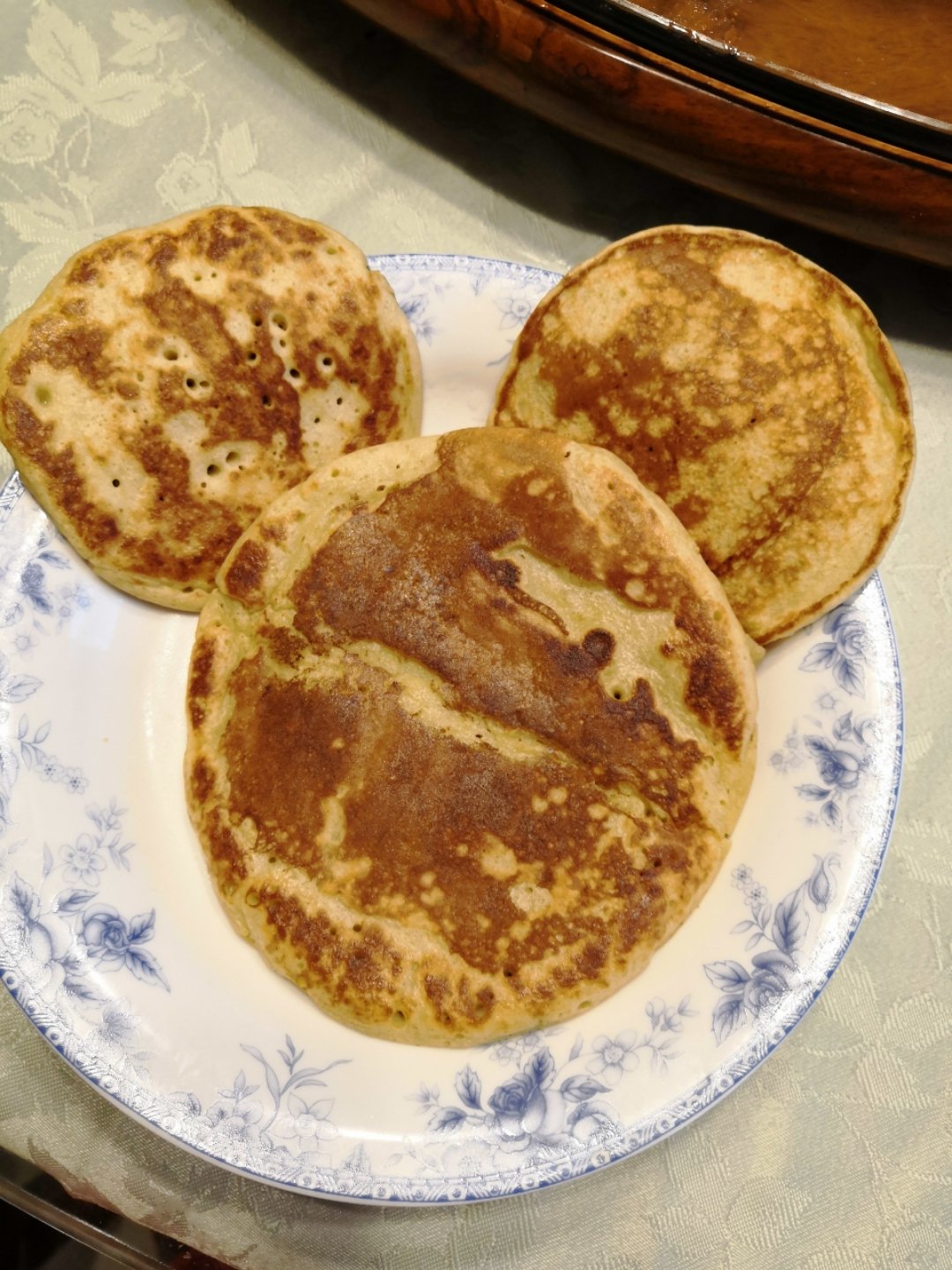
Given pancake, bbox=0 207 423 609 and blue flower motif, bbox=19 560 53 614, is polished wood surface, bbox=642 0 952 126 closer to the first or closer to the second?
pancake, bbox=0 207 423 609

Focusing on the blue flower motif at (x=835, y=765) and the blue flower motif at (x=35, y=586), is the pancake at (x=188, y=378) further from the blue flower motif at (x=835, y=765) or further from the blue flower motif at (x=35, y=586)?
the blue flower motif at (x=835, y=765)

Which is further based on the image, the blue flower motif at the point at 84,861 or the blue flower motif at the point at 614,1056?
the blue flower motif at the point at 84,861

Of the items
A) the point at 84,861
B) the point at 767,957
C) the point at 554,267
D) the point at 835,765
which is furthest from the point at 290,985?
the point at 554,267

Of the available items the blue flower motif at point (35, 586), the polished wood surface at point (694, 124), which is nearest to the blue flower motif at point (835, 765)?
the polished wood surface at point (694, 124)

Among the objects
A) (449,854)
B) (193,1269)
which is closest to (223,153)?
(449,854)

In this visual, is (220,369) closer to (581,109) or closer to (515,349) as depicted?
(515,349)
